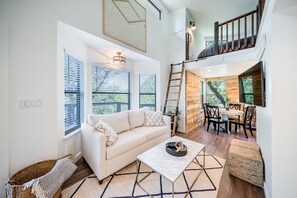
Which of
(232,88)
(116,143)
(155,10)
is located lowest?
(116,143)

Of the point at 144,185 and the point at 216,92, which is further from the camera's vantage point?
the point at 216,92

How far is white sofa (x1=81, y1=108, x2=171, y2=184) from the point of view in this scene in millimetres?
1809

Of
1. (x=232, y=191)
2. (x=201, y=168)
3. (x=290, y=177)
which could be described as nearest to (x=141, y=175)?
(x=201, y=168)

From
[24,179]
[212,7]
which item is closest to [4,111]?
[24,179]

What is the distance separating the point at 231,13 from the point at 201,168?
5693 mm

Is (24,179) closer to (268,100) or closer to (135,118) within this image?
(135,118)

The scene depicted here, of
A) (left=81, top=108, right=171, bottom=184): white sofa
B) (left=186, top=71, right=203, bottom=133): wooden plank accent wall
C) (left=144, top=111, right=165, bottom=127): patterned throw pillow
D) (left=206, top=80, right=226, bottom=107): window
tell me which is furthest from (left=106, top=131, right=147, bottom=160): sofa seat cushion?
(left=206, top=80, right=226, bottom=107): window

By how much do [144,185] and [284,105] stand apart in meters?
1.96

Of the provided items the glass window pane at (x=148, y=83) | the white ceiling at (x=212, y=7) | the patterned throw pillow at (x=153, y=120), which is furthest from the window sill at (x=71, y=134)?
the white ceiling at (x=212, y=7)

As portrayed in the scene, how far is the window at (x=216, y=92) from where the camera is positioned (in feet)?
19.2

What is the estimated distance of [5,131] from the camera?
1.45 m

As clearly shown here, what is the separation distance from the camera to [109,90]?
138 inches

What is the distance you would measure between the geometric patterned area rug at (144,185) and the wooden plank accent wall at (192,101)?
2.32 m

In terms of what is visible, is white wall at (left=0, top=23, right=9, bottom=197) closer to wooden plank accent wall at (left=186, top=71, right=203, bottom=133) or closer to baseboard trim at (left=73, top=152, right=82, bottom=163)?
baseboard trim at (left=73, top=152, right=82, bottom=163)
